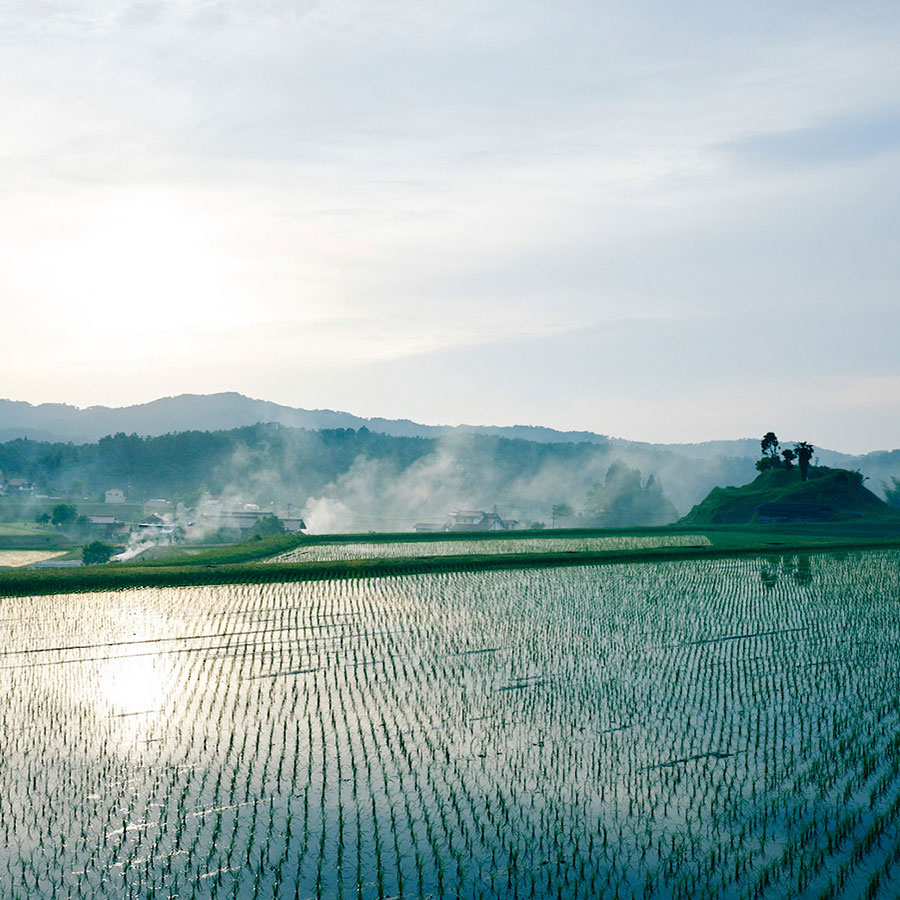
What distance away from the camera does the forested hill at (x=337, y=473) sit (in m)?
139

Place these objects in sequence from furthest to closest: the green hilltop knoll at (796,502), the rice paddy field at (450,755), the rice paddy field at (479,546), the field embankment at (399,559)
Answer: the green hilltop knoll at (796,502) → the rice paddy field at (479,546) → the field embankment at (399,559) → the rice paddy field at (450,755)

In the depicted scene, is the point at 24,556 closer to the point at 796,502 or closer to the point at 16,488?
the point at 796,502

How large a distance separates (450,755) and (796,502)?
62.1 m

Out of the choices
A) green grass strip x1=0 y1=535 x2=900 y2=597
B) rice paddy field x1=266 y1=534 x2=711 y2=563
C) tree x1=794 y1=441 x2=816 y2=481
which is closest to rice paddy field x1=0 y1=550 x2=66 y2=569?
rice paddy field x1=266 y1=534 x2=711 y2=563

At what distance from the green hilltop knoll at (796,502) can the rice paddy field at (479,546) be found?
13.3 metres

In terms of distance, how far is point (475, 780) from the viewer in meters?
13.6

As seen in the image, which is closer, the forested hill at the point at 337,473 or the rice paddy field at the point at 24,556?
the rice paddy field at the point at 24,556

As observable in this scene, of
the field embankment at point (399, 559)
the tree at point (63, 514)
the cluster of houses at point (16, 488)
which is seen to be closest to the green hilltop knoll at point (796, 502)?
the field embankment at point (399, 559)

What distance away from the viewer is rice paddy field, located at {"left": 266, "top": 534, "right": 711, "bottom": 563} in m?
47.1

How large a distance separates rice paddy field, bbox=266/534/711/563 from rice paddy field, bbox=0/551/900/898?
1920 cm

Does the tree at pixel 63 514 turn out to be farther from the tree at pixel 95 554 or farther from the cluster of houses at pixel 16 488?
the cluster of houses at pixel 16 488

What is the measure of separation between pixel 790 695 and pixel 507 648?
278 inches

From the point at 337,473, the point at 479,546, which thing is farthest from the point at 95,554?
the point at 337,473

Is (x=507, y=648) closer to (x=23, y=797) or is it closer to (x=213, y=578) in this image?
(x=23, y=797)
